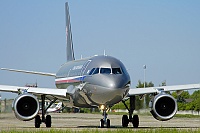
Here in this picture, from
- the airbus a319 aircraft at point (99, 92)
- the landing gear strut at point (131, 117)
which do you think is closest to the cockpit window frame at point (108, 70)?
the airbus a319 aircraft at point (99, 92)

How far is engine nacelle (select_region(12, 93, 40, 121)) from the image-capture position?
3244 centimetres

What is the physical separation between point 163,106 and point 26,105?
7.13 metres

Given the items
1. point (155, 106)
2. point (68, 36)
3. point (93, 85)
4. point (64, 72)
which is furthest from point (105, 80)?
point (68, 36)

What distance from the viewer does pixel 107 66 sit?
106 feet

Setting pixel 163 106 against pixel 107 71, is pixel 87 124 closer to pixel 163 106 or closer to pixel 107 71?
pixel 163 106

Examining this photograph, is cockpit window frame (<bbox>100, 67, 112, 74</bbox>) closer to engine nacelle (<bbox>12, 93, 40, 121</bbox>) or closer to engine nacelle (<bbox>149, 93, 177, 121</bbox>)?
engine nacelle (<bbox>149, 93, 177, 121</bbox>)

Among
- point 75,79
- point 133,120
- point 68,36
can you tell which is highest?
point 68,36

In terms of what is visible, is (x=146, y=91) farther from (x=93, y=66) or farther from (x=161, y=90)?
(x=93, y=66)

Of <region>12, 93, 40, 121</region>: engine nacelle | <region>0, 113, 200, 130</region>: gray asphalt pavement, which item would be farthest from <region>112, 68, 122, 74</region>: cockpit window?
<region>12, 93, 40, 121</region>: engine nacelle

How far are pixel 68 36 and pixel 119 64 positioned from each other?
1716cm

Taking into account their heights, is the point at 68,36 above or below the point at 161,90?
above

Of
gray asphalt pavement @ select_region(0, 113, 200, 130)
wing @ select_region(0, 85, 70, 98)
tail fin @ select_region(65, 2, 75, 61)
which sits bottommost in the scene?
gray asphalt pavement @ select_region(0, 113, 200, 130)

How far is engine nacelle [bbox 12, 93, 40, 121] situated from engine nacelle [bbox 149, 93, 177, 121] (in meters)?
5.99

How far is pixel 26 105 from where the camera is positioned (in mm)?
32656
